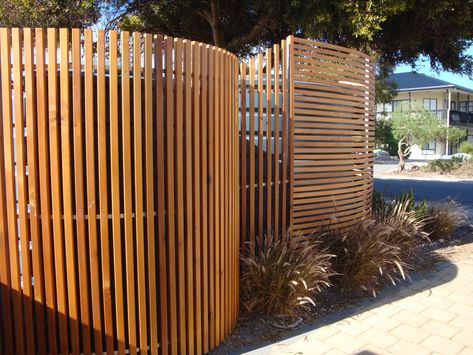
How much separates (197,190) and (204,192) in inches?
3.1

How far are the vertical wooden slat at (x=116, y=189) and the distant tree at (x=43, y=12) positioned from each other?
5.66m

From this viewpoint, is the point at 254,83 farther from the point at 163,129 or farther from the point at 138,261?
the point at 138,261

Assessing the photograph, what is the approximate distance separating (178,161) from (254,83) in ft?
5.55

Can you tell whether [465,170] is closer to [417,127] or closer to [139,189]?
[417,127]

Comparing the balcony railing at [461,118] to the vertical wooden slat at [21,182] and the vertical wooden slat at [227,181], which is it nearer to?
the vertical wooden slat at [227,181]

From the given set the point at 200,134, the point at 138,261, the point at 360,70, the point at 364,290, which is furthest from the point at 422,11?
the point at 138,261

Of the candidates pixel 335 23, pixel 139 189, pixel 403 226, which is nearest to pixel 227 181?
pixel 139 189

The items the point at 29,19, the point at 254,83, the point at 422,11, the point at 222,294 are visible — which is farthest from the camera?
the point at 29,19

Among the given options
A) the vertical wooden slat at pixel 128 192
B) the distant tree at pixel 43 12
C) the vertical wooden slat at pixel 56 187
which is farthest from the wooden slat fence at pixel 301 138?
the distant tree at pixel 43 12

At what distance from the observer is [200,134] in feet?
→ 10.6

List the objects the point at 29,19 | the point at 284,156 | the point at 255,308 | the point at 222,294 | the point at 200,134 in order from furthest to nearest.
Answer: the point at 29,19 → the point at 284,156 → the point at 255,308 → the point at 222,294 → the point at 200,134

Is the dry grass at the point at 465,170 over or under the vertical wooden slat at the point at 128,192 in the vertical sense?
under

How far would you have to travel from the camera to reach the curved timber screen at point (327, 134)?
4.80 meters

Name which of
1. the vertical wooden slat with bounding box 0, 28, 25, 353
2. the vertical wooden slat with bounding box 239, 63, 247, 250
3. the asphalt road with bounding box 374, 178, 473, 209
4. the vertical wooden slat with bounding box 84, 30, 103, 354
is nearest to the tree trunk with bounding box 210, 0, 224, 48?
the vertical wooden slat with bounding box 239, 63, 247, 250
